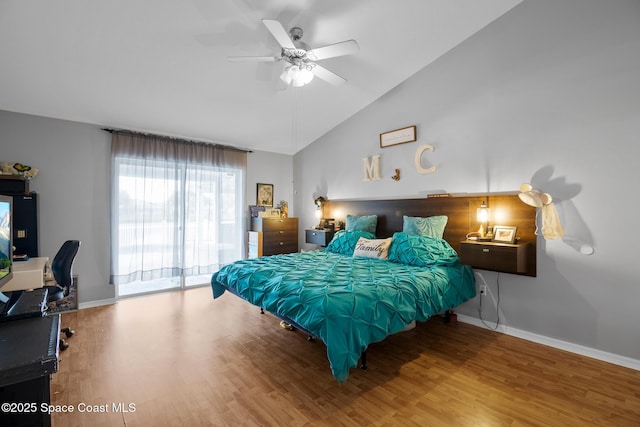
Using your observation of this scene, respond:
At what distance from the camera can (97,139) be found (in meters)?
4.04

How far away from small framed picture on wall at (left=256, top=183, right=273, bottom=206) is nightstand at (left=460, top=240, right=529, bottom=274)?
3663 mm

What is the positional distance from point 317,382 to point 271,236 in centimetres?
329

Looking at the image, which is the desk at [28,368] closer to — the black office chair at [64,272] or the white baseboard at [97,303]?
the black office chair at [64,272]

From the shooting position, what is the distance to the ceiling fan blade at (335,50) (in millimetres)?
2465

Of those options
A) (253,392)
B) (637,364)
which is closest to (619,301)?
Result: (637,364)

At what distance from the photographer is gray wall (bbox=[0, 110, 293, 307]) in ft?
11.8

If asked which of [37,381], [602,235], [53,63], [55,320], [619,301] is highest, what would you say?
[53,63]

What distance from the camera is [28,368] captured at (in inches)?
35.8

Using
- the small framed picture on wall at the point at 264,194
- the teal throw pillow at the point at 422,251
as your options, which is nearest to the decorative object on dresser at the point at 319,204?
→ the small framed picture on wall at the point at 264,194

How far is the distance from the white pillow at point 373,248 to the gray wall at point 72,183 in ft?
11.3

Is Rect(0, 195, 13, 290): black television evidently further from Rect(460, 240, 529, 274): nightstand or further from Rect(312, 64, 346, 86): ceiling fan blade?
Rect(460, 240, 529, 274): nightstand

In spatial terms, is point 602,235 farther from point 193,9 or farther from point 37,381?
point 193,9

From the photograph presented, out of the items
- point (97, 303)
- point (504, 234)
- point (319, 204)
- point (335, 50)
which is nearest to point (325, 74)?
point (335, 50)

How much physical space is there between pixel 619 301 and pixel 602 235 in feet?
1.87
